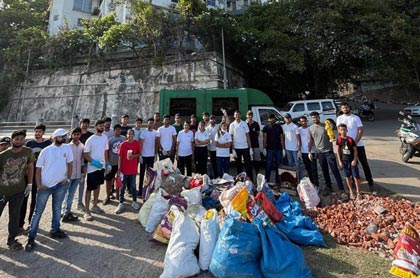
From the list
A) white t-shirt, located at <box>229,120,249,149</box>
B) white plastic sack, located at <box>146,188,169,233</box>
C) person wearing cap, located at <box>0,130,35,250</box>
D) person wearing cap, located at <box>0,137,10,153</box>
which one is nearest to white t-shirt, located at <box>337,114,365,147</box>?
white t-shirt, located at <box>229,120,249,149</box>

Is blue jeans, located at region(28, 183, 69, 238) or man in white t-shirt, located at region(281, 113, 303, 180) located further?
man in white t-shirt, located at region(281, 113, 303, 180)

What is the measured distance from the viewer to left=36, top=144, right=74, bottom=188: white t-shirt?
3555 mm

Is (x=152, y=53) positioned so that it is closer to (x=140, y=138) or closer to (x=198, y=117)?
(x=198, y=117)

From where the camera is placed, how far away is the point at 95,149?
14.6 feet

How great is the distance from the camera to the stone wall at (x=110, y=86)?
15617 mm

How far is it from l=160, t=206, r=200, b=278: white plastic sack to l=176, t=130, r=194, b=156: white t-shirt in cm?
289

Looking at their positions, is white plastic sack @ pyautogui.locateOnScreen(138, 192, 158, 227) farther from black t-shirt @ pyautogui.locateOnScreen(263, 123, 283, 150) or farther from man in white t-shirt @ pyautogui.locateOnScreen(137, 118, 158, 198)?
black t-shirt @ pyautogui.locateOnScreen(263, 123, 283, 150)

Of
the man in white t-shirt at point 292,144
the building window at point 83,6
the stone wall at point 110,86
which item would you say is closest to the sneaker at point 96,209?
the man in white t-shirt at point 292,144

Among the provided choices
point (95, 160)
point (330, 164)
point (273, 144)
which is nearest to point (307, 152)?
point (330, 164)

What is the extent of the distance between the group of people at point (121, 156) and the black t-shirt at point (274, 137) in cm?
2

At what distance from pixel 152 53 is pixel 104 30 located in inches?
174

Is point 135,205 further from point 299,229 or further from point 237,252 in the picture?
point 299,229

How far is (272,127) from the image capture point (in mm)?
5969

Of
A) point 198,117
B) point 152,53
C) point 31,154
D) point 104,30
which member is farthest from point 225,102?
point 104,30
